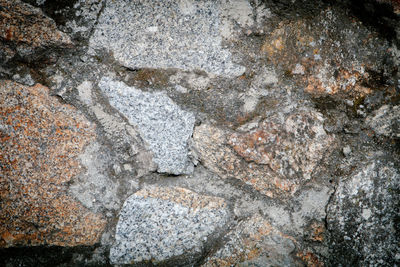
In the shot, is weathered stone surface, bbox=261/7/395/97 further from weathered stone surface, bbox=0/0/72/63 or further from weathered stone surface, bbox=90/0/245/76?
weathered stone surface, bbox=0/0/72/63

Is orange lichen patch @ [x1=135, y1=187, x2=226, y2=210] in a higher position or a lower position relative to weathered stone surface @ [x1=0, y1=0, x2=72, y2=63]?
lower

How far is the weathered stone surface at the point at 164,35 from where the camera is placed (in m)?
0.68

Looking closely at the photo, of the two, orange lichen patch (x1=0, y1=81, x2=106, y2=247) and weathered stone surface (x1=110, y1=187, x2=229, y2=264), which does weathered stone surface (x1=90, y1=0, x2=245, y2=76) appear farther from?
weathered stone surface (x1=110, y1=187, x2=229, y2=264)

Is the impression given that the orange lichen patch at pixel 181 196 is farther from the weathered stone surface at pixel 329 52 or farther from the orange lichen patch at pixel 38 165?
the weathered stone surface at pixel 329 52

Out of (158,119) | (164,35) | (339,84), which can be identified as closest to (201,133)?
(158,119)

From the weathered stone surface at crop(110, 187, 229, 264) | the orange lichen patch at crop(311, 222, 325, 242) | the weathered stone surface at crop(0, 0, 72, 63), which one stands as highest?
the weathered stone surface at crop(0, 0, 72, 63)

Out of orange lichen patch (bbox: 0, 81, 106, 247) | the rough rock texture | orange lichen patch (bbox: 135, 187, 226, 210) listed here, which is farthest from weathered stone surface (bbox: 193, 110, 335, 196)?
orange lichen patch (bbox: 0, 81, 106, 247)

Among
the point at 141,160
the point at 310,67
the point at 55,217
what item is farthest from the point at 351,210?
the point at 55,217

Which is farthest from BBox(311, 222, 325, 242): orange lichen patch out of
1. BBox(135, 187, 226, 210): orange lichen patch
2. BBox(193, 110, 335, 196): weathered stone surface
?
BBox(135, 187, 226, 210): orange lichen patch

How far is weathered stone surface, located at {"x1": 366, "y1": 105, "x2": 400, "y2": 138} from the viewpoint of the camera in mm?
723

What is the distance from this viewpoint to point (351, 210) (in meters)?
0.73

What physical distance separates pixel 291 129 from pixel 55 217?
0.62m

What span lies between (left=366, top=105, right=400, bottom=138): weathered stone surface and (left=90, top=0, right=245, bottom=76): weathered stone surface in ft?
1.28

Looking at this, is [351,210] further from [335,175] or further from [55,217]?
[55,217]
